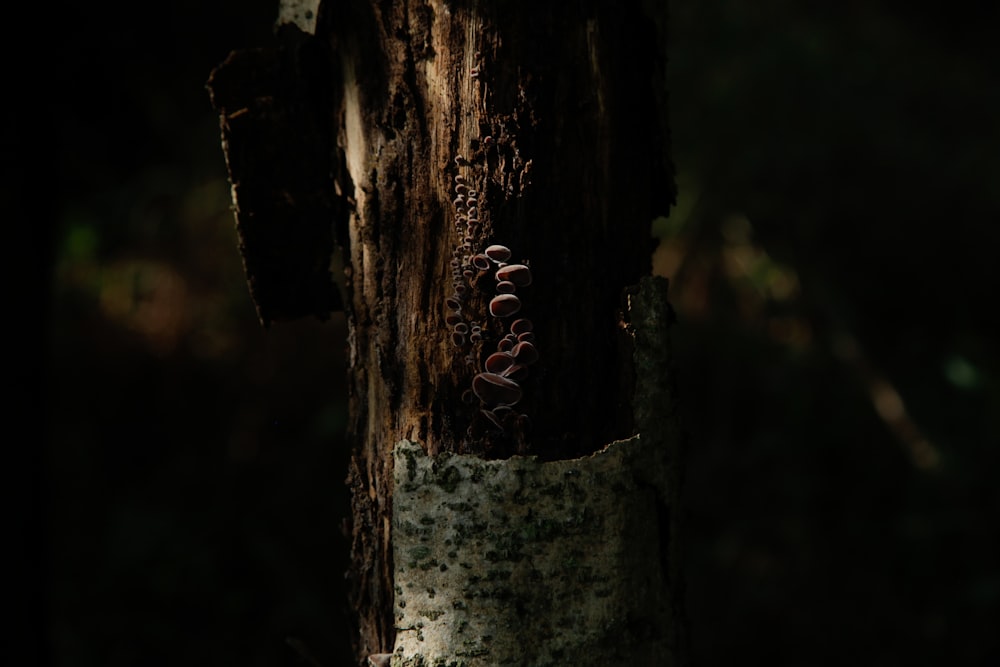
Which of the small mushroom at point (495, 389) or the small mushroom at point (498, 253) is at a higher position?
the small mushroom at point (498, 253)

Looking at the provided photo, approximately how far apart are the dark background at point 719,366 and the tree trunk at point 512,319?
242 centimetres

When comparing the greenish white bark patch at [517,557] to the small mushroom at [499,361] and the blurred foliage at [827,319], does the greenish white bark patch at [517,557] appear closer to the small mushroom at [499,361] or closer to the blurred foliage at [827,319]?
the small mushroom at [499,361]

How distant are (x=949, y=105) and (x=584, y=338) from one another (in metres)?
4.35

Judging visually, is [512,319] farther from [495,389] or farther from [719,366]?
[719,366]

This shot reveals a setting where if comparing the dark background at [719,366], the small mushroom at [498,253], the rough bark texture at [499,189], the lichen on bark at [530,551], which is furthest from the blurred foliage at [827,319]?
the small mushroom at [498,253]

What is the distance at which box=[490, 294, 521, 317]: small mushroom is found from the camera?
42.1 inches

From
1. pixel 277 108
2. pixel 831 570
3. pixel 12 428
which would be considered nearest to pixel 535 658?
pixel 277 108

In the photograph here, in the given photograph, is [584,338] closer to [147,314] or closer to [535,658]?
[535,658]

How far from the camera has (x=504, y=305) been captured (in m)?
1.07

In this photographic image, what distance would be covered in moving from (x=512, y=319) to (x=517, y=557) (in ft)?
0.96

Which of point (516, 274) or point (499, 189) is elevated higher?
point (499, 189)

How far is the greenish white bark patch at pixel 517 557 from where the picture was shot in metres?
1.08

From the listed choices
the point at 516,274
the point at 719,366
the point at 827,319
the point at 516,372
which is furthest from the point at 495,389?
the point at 827,319

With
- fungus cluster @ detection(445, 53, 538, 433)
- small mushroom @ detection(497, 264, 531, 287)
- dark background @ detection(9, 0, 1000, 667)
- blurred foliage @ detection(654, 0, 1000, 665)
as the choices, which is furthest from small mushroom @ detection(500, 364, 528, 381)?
blurred foliage @ detection(654, 0, 1000, 665)
